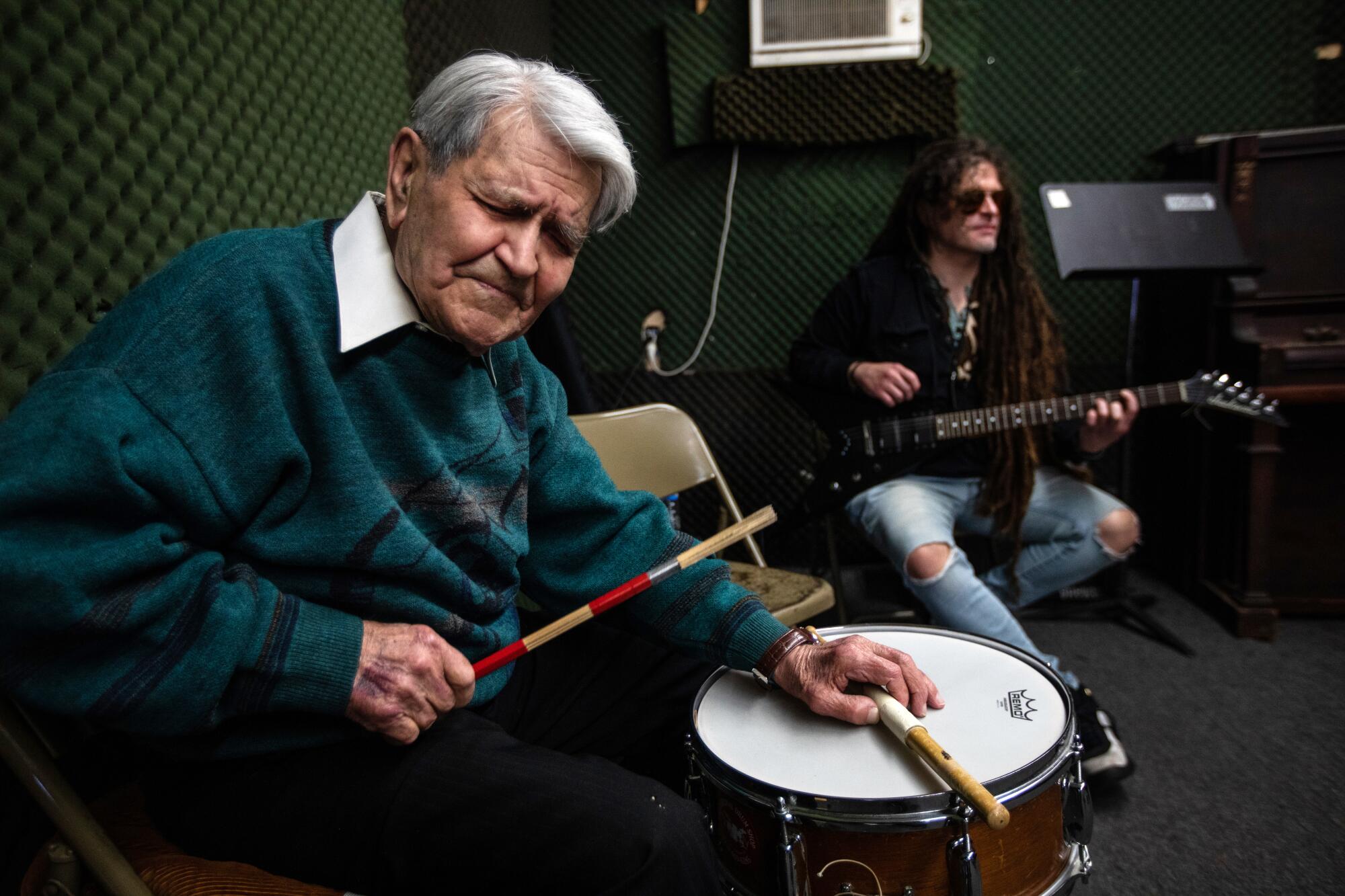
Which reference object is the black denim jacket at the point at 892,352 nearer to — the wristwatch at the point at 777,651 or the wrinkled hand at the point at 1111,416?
the wrinkled hand at the point at 1111,416

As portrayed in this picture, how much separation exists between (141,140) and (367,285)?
0.67 meters

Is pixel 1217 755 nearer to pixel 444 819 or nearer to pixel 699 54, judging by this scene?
pixel 444 819

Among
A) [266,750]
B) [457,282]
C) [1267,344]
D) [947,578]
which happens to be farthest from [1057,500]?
[266,750]

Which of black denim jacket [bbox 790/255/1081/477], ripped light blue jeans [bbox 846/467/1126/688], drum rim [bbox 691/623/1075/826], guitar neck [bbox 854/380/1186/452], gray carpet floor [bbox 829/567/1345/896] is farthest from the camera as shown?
black denim jacket [bbox 790/255/1081/477]

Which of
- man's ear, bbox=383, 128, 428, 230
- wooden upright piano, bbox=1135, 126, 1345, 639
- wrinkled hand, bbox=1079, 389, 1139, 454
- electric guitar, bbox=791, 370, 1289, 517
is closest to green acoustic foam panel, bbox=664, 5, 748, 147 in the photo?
electric guitar, bbox=791, 370, 1289, 517

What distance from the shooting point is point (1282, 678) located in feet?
8.46

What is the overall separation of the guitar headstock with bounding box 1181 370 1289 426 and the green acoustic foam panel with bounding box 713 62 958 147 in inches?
65.0

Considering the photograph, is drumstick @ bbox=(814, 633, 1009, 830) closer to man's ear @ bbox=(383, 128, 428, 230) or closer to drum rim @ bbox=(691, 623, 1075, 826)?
drum rim @ bbox=(691, 623, 1075, 826)

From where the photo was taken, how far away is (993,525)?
263 centimetres

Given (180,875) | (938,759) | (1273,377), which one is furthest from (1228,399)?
(180,875)

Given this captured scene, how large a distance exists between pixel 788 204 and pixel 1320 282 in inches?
85.7

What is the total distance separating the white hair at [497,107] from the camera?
109cm

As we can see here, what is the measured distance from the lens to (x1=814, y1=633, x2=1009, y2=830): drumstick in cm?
86

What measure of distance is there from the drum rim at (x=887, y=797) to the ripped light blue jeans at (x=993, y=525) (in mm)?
1324
